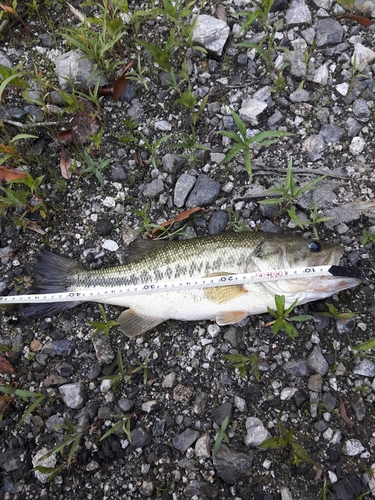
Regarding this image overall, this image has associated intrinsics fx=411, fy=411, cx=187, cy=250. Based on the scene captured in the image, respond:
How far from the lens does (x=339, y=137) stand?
4754 millimetres

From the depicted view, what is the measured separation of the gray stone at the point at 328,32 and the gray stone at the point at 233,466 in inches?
189

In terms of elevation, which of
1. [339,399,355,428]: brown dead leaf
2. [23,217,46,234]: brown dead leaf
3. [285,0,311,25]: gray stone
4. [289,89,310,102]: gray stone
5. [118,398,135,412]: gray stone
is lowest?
[118,398,135,412]: gray stone

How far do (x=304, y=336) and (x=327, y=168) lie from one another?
192 cm

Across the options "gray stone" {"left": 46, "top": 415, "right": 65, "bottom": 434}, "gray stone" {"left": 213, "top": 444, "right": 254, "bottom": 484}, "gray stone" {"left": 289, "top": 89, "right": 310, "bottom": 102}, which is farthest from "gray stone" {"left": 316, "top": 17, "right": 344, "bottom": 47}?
"gray stone" {"left": 46, "top": 415, "right": 65, "bottom": 434}

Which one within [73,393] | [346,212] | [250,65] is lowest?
[73,393]

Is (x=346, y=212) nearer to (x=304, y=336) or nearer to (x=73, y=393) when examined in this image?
(x=304, y=336)

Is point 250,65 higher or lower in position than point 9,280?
higher

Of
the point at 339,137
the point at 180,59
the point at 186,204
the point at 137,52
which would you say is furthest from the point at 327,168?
the point at 137,52

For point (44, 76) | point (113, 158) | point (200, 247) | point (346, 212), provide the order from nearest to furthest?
1. point (200, 247)
2. point (346, 212)
3. point (113, 158)
4. point (44, 76)

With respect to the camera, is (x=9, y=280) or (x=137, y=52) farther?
(x=137, y=52)

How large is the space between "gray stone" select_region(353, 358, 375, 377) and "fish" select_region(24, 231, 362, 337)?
0.74 meters

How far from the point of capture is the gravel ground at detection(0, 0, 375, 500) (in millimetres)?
3832

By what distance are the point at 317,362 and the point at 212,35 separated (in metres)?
4.04

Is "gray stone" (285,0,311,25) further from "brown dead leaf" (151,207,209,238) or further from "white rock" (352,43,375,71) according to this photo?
"brown dead leaf" (151,207,209,238)
